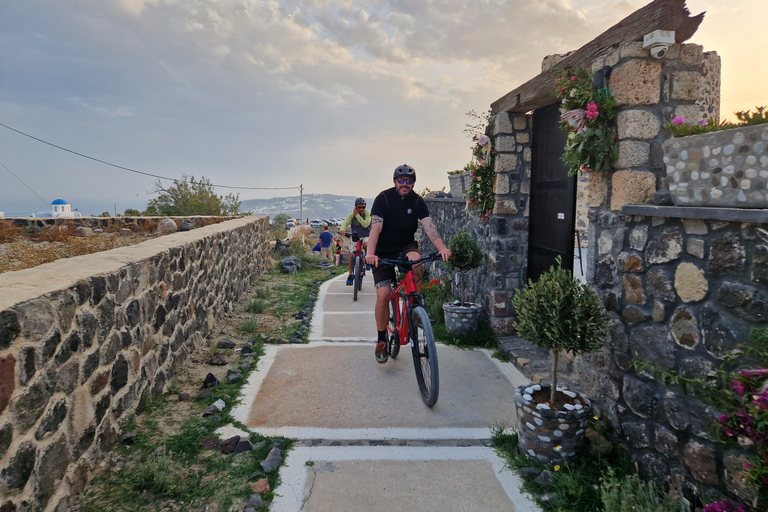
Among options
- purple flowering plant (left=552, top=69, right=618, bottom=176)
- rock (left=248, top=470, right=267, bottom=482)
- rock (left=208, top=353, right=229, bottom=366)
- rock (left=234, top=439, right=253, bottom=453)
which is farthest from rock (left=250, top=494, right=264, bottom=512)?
purple flowering plant (left=552, top=69, right=618, bottom=176)

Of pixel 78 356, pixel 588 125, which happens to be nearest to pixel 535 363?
pixel 588 125

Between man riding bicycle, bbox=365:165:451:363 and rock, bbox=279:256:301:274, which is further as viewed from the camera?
rock, bbox=279:256:301:274

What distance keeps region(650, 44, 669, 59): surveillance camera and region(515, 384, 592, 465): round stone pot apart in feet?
8.03

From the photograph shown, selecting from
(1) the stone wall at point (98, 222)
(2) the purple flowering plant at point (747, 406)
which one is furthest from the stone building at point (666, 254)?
(1) the stone wall at point (98, 222)

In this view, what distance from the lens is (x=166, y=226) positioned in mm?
11828

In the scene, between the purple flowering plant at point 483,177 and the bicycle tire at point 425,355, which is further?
the purple flowering plant at point 483,177

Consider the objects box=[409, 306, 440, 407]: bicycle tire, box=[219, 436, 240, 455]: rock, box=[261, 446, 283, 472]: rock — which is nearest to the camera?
box=[261, 446, 283, 472]: rock

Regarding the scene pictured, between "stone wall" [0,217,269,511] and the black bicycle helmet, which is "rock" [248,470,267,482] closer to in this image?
"stone wall" [0,217,269,511]

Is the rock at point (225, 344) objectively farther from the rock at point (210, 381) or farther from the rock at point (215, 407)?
the rock at point (215, 407)

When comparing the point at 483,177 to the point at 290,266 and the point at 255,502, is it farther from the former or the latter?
the point at 290,266

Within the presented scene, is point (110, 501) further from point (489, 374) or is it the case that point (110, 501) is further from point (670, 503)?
point (489, 374)

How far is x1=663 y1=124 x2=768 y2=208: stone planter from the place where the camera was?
86.3 inches

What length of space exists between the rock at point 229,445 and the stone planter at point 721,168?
3266mm

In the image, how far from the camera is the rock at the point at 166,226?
38.2 ft
